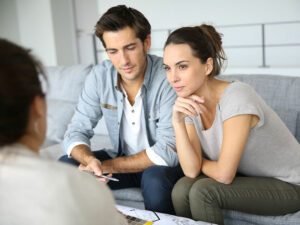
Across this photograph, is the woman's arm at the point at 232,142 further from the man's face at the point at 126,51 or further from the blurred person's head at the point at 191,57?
the man's face at the point at 126,51

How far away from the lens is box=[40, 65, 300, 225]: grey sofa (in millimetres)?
1621

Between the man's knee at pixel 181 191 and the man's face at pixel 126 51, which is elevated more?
the man's face at pixel 126 51

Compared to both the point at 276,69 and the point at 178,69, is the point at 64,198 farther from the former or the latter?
the point at 276,69

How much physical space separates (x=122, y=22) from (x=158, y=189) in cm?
81

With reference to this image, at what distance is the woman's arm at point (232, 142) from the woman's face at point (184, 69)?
0.75 feet

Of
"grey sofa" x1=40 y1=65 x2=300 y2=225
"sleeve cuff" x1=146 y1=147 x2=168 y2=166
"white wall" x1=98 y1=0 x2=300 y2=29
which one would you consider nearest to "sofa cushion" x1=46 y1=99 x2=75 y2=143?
"grey sofa" x1=40 y1=65 x2=300 y2=225

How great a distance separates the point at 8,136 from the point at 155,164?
44.5 inches

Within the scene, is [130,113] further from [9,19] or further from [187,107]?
[9,19]

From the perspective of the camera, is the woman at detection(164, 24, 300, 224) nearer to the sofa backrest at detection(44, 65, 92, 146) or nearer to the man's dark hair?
the man's dark hair

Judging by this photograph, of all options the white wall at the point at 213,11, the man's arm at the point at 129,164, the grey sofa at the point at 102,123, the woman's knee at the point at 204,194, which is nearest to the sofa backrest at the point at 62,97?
the grey sofa at the point at 102,123

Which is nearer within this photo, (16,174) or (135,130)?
(16,174)

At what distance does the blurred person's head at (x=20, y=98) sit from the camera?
0.68 m

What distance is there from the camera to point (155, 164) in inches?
70.1

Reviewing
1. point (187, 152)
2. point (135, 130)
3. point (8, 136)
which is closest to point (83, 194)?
point (8, 136)
